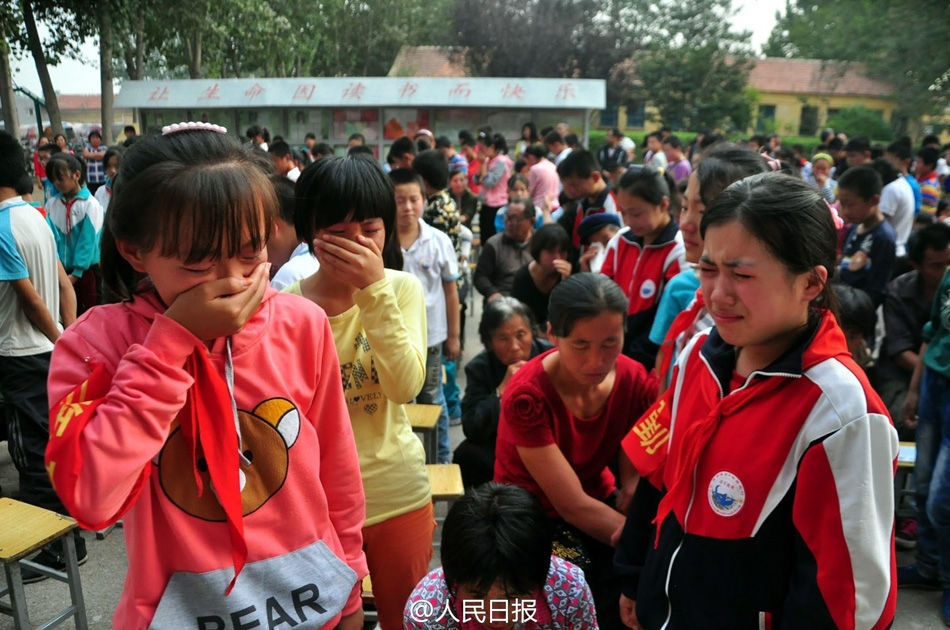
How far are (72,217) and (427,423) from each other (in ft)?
11.7

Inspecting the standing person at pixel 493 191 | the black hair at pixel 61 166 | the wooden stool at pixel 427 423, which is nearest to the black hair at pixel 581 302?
the wooden stool at pixel 427 423

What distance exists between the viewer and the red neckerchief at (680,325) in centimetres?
229

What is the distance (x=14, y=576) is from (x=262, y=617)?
6.79 ft

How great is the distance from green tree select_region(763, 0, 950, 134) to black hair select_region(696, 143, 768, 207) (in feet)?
78.1

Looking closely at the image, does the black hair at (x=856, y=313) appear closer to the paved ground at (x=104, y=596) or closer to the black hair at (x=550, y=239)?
the paved ground at (x=104, y=596)

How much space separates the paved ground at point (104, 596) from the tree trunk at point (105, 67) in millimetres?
14414

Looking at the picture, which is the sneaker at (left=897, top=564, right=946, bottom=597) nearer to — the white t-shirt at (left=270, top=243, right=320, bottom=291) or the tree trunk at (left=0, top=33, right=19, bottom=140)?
the white t-shirt at (left=270, top=243, right=320, bottom=291)

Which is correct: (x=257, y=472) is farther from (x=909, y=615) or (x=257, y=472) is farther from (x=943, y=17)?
(x=943, y=17)

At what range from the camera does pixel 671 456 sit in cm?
160

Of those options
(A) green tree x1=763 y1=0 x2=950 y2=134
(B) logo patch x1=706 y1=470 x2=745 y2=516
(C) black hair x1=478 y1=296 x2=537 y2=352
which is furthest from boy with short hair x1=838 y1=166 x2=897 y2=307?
(A) green tree x1=763 y1=0 x2=950 y2=134

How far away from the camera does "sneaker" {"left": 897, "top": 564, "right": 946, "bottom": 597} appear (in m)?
3.26

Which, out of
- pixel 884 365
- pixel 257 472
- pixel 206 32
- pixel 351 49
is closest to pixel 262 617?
pixel 257 472

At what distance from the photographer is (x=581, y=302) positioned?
2115 mm

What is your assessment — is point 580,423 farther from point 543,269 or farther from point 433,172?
point 433,172
